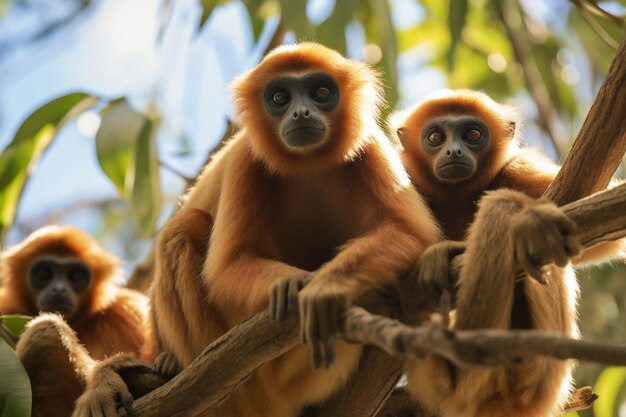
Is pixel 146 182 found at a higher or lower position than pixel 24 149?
lower

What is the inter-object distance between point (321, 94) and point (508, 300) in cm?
196

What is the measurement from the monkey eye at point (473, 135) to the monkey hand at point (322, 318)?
8.87 ft

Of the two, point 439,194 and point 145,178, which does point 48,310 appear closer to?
point 145,178

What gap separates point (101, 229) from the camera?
14.0 metres

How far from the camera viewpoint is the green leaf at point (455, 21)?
306 inches

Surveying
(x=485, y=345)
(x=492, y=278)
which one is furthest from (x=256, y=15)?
(x=485, y=345)

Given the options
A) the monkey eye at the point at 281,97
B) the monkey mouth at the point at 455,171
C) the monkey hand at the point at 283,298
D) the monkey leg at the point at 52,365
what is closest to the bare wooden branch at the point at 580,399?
the monkey mouth at the point at 455,171

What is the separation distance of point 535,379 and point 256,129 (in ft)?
7.29

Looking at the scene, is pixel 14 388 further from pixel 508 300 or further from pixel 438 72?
pixel 438 72

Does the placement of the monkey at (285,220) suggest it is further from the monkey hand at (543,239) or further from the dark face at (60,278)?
the dark face at (60,278)

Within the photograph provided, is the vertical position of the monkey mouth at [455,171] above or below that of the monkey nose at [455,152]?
below

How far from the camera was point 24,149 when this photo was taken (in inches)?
298

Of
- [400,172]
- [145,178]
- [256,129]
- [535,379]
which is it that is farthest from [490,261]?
[145,178]

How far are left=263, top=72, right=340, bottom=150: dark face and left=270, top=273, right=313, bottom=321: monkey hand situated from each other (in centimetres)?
121
